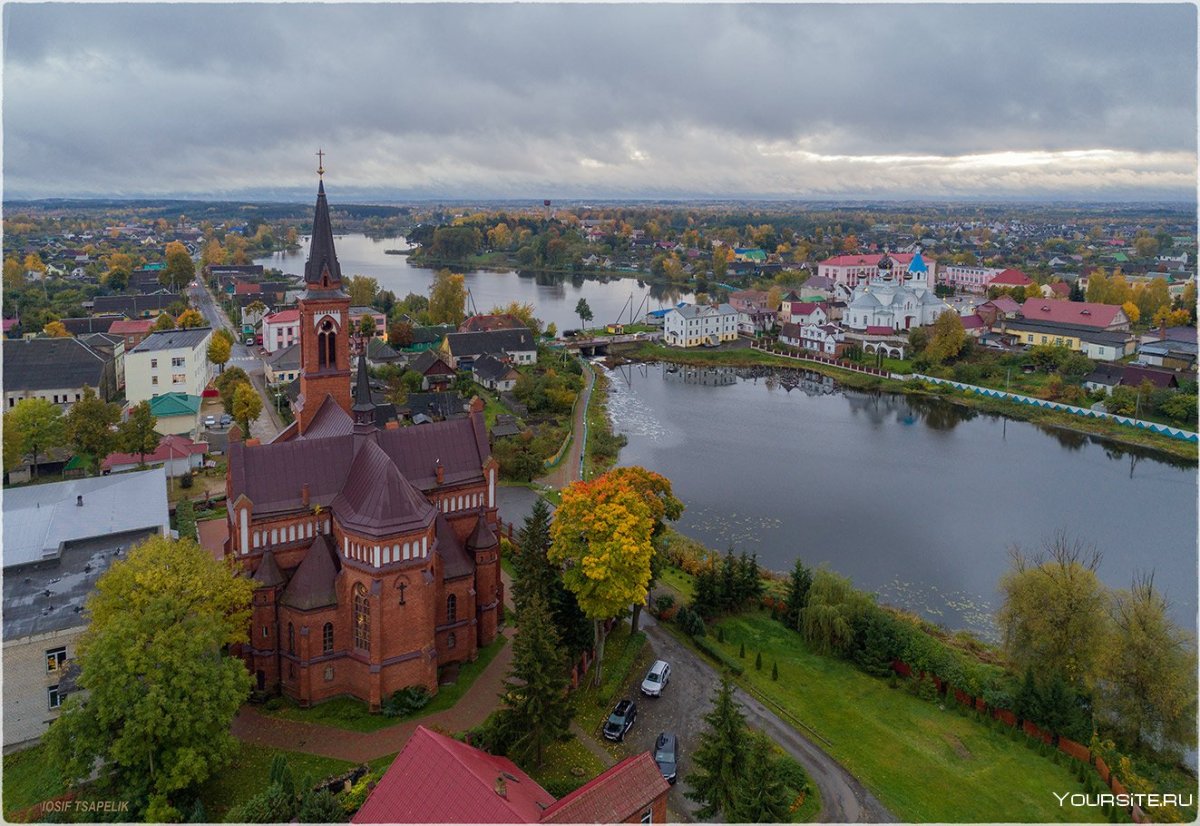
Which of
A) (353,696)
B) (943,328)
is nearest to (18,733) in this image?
(353,696)

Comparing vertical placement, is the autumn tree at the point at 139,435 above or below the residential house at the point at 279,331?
below

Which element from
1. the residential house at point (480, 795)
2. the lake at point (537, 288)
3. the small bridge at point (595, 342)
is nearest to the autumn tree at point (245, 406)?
the residential house at point (480, 795)

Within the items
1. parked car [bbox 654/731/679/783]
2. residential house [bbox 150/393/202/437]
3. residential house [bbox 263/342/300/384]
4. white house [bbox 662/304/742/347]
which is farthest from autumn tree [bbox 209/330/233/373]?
parked car [bbox 654/731/679/783]

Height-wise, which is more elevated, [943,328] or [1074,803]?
[943,328]

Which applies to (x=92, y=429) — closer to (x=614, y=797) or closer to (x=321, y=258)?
(x=321, y=258)

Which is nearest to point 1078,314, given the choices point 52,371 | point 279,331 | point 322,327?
point 279,331

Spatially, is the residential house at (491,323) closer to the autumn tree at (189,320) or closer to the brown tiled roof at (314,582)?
the autumn tree at (189,320)

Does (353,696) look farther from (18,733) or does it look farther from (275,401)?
(275,401)

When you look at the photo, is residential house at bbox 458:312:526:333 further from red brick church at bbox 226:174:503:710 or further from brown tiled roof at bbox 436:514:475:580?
brown tiled roof at bbox 436:514:475:580
